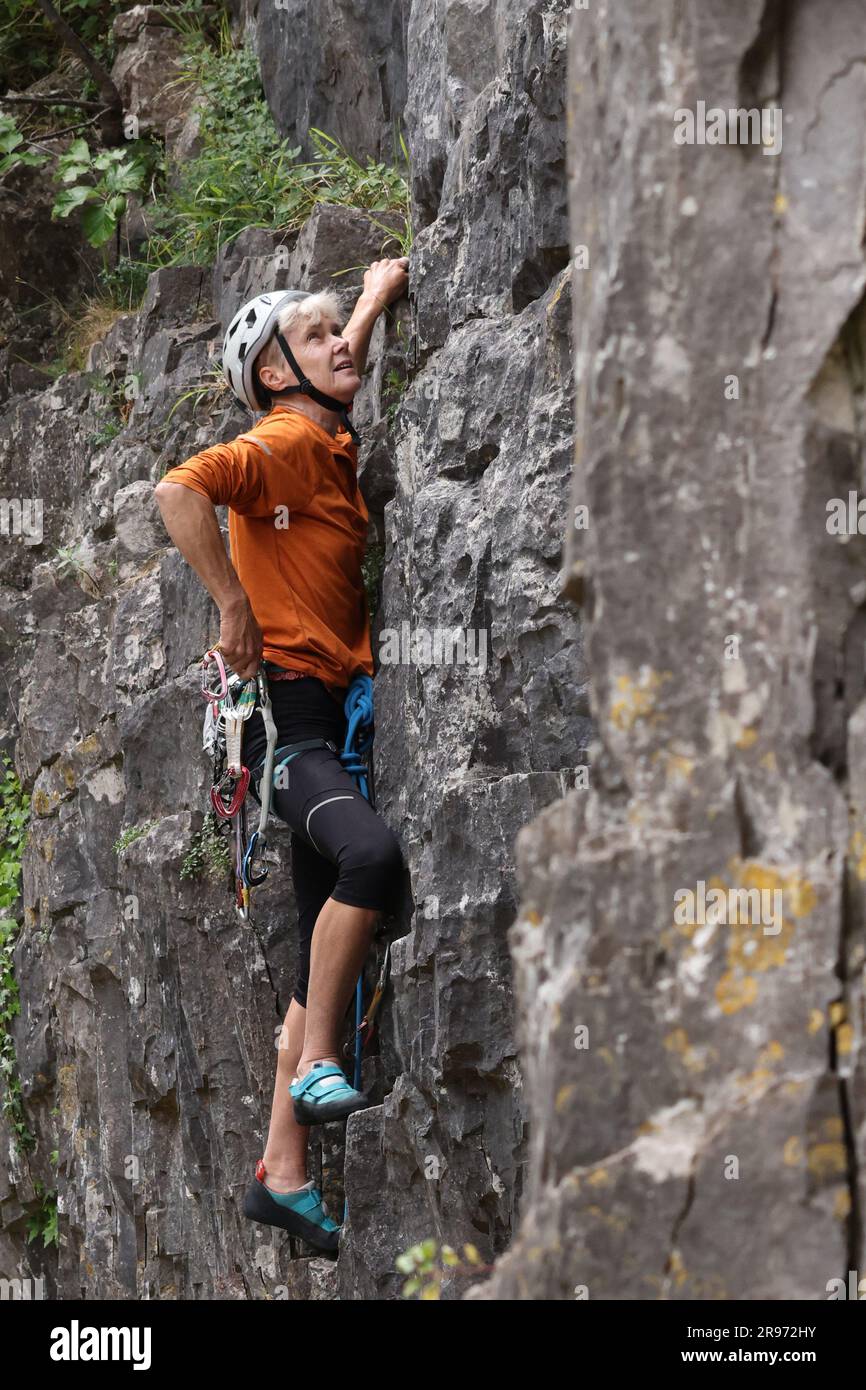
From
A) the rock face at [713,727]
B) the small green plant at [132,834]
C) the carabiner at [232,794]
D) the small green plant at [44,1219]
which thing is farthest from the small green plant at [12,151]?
the rock face at [713,727]

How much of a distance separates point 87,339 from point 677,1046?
931 cm

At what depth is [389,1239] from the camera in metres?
5.91

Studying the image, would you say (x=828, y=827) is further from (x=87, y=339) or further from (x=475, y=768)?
(x=87, y=339)

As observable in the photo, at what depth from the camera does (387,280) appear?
700 centimetres

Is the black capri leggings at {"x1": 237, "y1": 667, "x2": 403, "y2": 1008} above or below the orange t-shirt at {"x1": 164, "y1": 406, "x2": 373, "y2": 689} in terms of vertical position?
below

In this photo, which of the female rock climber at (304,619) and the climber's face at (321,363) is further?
the climber's face at (321,363)

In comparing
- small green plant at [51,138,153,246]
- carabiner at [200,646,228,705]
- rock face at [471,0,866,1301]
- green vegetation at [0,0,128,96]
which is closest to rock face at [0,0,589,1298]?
carabiner at [200,646,228,705]

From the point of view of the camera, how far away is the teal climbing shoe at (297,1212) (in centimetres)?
627

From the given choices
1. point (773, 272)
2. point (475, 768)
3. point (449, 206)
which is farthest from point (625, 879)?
point (449, 206)

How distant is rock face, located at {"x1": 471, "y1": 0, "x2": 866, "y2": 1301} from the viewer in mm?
2951

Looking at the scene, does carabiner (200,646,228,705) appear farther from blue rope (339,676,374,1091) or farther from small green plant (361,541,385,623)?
small green plant (361,541,385,623)

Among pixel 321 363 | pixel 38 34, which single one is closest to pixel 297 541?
pixel 321 363

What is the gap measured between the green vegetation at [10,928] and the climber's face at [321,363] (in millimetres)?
4699

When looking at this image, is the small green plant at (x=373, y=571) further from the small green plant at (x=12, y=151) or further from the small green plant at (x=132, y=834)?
the small green plant at (x=12, y=151)
